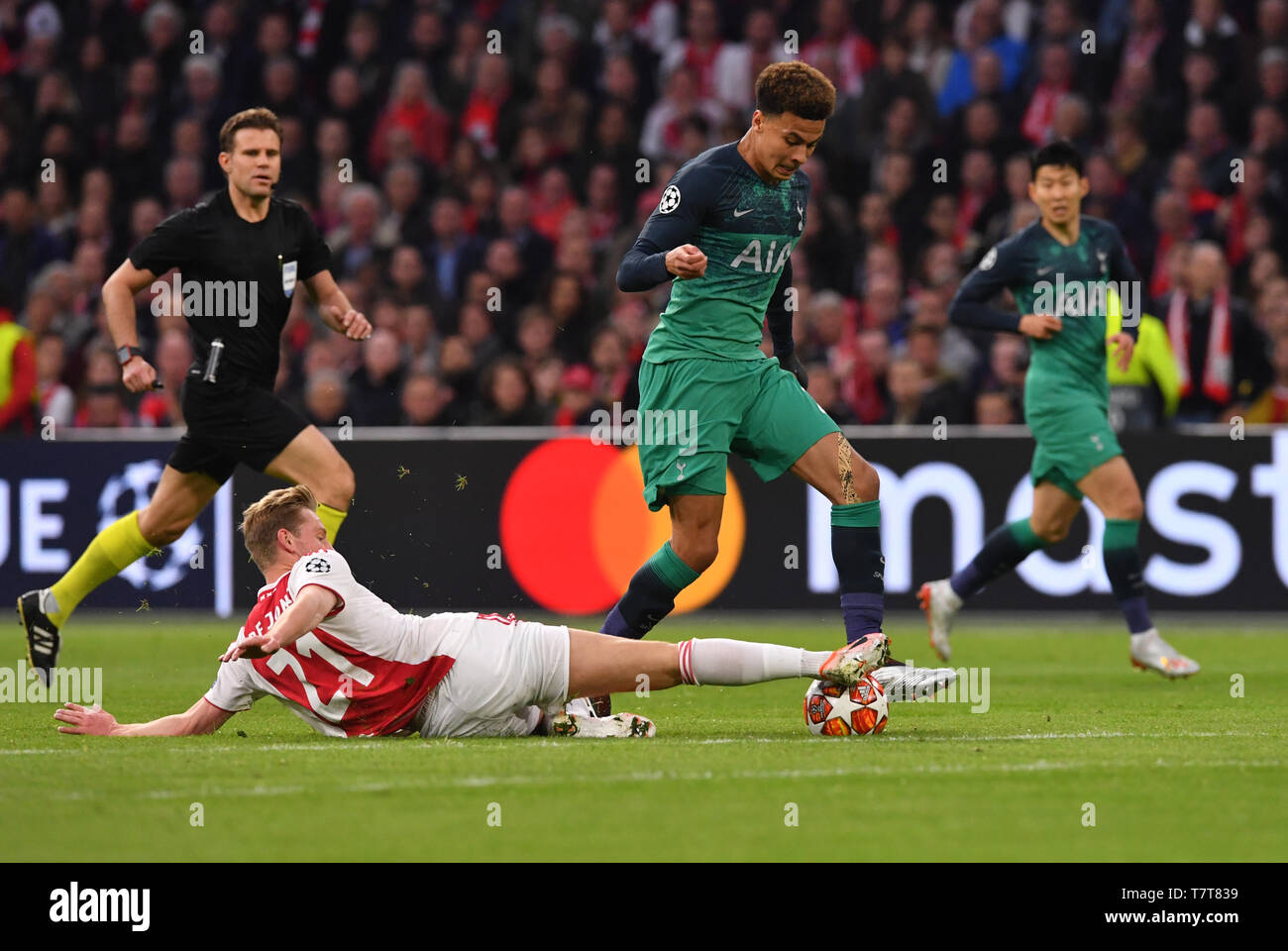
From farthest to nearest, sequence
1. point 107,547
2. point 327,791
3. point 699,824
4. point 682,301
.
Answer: point 107,547 < point 682,301 < point 327,791 < point 699,824

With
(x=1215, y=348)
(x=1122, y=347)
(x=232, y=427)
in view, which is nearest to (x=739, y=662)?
(x=232, y=427)

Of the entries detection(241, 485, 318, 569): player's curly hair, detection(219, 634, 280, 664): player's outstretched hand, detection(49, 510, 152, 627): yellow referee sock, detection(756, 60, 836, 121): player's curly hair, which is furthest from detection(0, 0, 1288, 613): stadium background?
detection(219, 634, 280, 664): player's outstretched hand

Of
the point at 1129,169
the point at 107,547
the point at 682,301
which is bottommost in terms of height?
the point at 107,547

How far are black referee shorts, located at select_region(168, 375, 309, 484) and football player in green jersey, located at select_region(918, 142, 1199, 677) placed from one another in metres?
3.29

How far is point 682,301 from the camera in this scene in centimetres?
717

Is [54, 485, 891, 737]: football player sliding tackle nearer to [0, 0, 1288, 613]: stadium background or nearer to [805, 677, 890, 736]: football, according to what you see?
[805, 677, 890, 736]: football

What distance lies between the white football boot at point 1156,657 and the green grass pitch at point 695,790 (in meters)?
0.82

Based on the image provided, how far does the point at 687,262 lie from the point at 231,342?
9.68 ft

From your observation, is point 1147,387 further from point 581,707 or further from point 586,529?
point 581,707

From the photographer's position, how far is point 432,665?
6414 mm

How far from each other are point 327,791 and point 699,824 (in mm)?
1070

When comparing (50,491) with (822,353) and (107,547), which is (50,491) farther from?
(822,353)

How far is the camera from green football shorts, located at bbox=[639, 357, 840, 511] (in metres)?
7.00
